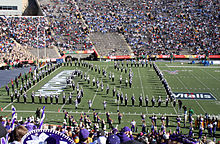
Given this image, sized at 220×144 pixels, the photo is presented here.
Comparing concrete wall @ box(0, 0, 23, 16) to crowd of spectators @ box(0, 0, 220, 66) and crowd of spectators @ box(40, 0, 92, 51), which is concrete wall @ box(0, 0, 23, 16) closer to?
crowd of spectators @ box(0, 0, 220, 66)

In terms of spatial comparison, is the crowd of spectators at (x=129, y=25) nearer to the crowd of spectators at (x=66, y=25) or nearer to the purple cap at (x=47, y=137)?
the crowd of spectators at (x=66, y=25)

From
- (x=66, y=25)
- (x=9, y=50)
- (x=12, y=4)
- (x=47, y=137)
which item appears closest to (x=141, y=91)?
(x=47, y=137)

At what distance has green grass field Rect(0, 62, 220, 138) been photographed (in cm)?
1815

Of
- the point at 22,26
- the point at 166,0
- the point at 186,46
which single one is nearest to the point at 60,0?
the point at 22,26

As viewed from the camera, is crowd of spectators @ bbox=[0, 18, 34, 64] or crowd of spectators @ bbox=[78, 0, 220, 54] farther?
crowd of spectators @ bbox=[78, 0, 220, 54]

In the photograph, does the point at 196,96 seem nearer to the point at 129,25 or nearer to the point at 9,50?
the point at 9,50

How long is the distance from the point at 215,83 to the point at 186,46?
19.4m

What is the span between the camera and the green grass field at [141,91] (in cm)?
1815

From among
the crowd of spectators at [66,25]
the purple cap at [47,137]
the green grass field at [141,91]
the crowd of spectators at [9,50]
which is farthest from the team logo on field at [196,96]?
the crowd of spectators at [66,25]

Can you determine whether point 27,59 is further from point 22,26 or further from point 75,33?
point 75,33

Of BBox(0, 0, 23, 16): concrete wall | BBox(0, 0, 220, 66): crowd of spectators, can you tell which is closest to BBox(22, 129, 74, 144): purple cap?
BBox(0, 0, 220, 66): crowd of spectators

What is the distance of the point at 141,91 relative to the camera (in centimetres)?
2383

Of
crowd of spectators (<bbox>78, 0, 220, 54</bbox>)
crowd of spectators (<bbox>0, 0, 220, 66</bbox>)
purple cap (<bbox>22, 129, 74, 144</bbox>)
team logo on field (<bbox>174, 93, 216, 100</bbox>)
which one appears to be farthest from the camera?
crowd of spectators (<bbox>78, 0, 220, 54</bbox>)

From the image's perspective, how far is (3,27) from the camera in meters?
42.8
